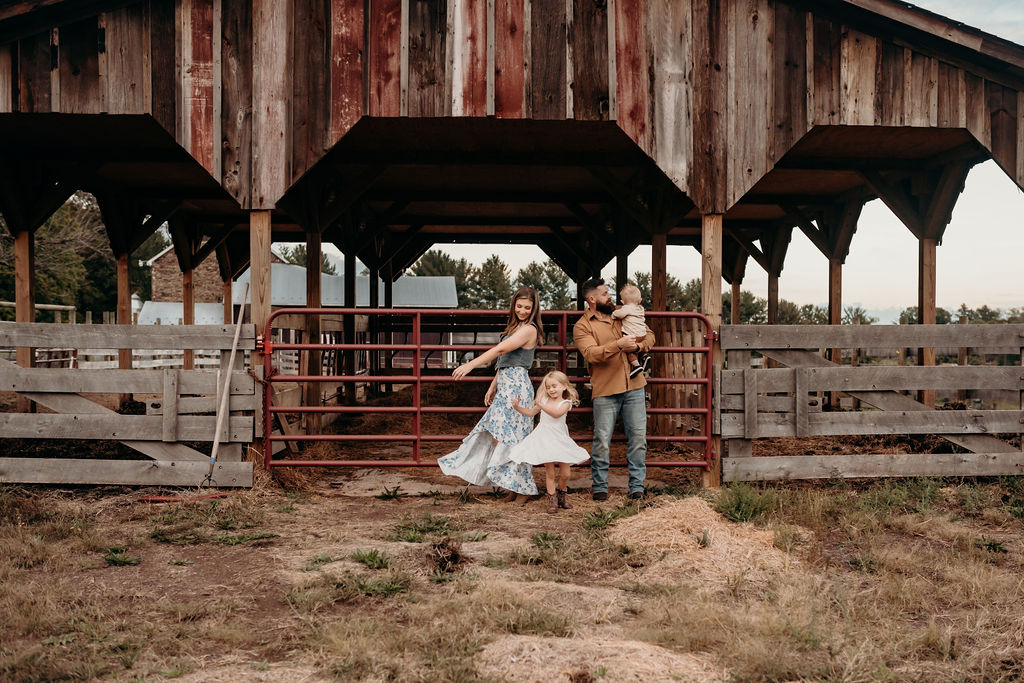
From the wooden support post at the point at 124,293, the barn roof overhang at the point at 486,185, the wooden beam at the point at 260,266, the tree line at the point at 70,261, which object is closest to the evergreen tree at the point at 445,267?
the tree line at the point at 70,261

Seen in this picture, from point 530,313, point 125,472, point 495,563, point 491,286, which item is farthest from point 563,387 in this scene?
point 491,286

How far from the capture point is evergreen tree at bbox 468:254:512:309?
6694cm

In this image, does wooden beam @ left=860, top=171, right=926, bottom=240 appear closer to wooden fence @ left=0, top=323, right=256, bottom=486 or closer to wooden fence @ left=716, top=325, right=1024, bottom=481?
wooden fence @ left=716, top=325, right=1024, bottom=481

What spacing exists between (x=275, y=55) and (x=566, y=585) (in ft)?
18.3

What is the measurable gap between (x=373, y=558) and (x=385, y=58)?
4.67m

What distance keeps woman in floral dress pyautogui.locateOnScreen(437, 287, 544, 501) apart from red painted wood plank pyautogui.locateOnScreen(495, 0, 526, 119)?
1.98 meters

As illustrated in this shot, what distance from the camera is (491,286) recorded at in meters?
67.4

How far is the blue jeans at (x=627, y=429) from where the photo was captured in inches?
264

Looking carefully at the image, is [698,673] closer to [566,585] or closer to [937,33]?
[566,585]

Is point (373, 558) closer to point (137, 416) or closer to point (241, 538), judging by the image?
point (241, 538)

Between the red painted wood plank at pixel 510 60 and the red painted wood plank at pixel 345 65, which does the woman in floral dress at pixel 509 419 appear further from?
the red painted wood plank at pixel 345 65

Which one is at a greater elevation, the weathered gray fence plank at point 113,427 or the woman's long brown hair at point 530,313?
the woman's long brown hair at point 530,313

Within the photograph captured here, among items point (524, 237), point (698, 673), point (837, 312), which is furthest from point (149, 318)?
point (698, 673)

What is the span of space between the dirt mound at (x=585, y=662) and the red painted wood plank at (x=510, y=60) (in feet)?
16.7
